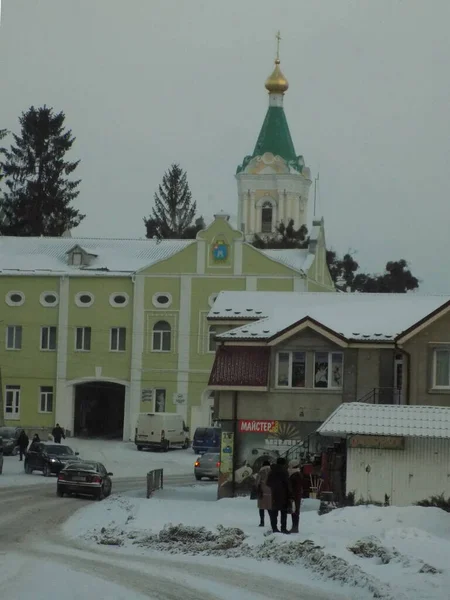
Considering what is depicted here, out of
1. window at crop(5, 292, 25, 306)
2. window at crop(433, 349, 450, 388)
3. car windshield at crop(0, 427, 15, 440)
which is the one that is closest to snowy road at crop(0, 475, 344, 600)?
window at crop(433, 349, 450, 388)

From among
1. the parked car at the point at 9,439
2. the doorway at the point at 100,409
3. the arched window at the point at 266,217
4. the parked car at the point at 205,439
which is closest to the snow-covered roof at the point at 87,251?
the doorway at the point at 100,409

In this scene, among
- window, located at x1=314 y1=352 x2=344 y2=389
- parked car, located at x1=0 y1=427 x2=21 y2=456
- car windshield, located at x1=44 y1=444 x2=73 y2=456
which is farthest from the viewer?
parked car, located at x1=0 y1=427 x2=21 y2=456

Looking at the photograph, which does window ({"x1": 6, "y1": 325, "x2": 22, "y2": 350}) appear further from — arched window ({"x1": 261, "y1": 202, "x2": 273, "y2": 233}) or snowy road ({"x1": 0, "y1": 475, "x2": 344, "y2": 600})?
snowy road ({"x1": 0, "y1": 475, "x2": 344, "y2": 600})

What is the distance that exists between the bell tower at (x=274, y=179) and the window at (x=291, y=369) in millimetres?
68656

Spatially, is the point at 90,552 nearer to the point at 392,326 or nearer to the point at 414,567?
the point at 414,567

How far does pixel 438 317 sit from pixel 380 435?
7.60 meters

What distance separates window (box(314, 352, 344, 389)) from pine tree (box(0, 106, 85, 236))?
193ft

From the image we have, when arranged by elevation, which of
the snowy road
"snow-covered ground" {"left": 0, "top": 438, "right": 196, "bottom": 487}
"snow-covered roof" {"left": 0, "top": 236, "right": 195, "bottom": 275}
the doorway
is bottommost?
"snow-covered ground" {"left": 0, "top": 438, "right": 196, "bottom": 487}

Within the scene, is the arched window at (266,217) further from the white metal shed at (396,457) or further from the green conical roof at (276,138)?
the white metal shed at (396,457)

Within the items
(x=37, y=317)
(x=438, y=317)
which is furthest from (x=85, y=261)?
(x=438, y=317)

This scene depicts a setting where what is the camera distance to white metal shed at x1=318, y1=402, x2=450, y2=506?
35.2 metres

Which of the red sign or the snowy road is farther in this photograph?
the red sign

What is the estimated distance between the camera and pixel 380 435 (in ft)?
117

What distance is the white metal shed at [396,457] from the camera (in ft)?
115
